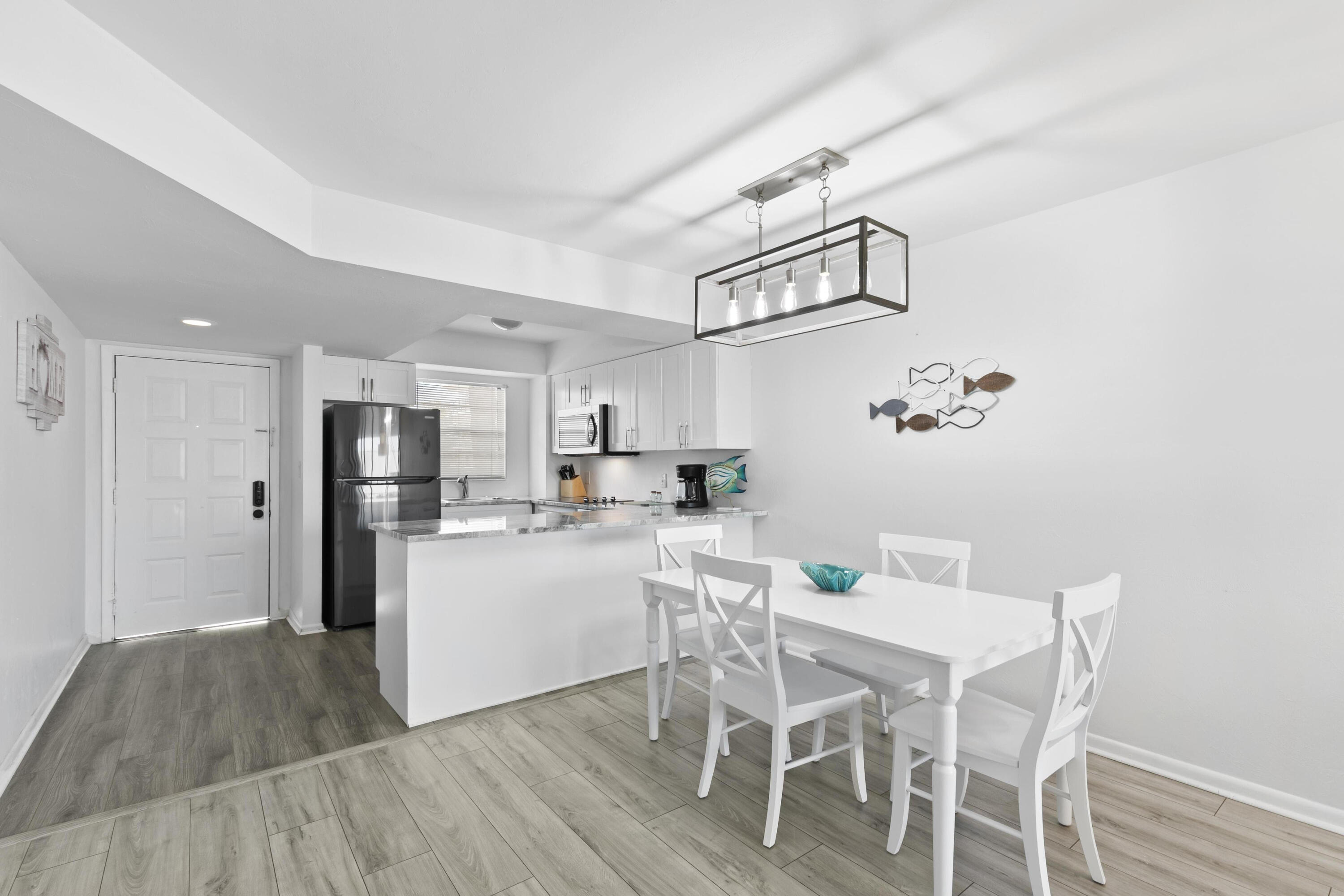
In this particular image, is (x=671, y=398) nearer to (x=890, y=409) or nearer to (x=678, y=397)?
(x=678, y=397)

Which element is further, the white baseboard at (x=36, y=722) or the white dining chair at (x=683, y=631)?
the white dining chair at (x=683, y=631)

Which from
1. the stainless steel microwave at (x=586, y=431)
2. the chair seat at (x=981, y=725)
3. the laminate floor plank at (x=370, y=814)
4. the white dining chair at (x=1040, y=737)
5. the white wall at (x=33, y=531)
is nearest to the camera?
the white dining chair at (x=1040, y=737)

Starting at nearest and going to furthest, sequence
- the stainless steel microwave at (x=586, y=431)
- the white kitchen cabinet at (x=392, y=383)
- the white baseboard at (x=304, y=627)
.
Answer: the white baseboard at (x=304, y=627) → the white kitchen cabinet at (x=392, y=383) → the stainless steel microwave at (x=586, y=431)

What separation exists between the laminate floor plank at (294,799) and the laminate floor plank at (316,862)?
48mm

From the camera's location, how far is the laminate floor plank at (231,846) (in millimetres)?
1876

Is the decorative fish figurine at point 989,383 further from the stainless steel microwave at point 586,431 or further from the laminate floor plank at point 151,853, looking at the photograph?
the laminate floor plank at point 151,853

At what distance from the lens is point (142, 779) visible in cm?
253

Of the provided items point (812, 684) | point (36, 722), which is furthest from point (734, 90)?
point (36, 722)

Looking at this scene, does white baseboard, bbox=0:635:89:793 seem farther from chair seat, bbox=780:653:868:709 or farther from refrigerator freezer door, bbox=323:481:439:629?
chair seat, bbox=780:653:868:709

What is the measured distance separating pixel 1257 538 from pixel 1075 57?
1.89m

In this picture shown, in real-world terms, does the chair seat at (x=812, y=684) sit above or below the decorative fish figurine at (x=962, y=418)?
below

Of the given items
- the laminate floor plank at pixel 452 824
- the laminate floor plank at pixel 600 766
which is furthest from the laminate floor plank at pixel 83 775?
the laminate floor plank at pixel 600 766

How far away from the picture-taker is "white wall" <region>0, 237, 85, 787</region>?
249 centimetres

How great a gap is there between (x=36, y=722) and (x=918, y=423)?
456 centimetres
